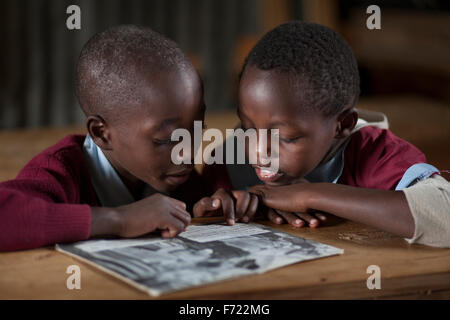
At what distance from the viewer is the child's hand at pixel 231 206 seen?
3.80ft

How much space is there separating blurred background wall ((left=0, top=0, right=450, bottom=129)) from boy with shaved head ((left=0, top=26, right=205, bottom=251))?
108 inches

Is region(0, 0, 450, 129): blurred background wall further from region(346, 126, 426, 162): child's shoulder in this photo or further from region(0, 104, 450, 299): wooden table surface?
region(0, 104, 450, 299): wooden table surface

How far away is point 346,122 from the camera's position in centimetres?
132

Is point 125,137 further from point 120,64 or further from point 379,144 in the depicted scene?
point 379,144

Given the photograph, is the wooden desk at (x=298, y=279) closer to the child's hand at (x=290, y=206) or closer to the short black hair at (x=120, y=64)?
the child's hand at (x=290, y=206)

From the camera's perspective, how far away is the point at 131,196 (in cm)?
141

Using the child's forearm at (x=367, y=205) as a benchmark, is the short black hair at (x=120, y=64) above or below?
above

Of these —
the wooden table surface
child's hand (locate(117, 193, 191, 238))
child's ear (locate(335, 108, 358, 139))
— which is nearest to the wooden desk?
the wooden table surface

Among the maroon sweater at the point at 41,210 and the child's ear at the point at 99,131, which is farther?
the child's ear at the point at 99,131

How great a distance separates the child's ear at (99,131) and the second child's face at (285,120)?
278mm

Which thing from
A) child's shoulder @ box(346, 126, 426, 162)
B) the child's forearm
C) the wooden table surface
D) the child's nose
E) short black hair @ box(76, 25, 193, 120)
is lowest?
the wooden table surface

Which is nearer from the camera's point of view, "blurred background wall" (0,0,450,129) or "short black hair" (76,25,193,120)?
"short black hair" (76,25,193,120)

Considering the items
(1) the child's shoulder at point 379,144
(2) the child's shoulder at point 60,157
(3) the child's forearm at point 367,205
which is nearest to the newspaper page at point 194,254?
(3) the child's forearm at point 367,205

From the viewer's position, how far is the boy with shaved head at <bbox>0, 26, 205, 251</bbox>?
1.03 metres
